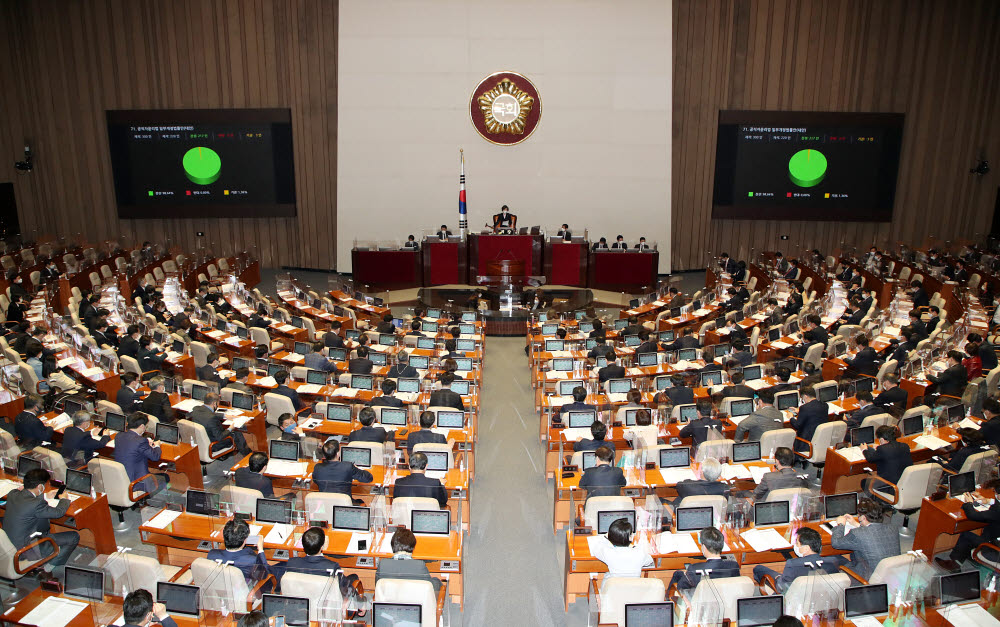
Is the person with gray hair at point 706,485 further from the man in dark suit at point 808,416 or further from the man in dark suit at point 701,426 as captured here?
the man in dark suit at point 808,416

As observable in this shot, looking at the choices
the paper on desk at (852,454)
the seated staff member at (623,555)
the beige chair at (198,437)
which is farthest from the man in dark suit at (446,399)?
the paper on desk at (852,454)

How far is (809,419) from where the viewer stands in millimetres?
9180

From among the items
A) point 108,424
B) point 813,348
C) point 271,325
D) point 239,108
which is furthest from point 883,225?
point 108,424

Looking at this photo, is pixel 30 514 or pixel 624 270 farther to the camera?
pixel 624 270

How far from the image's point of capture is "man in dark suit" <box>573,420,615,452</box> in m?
8.16

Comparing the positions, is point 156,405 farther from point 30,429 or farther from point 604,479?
point 604,479

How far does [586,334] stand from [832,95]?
13.0 metres

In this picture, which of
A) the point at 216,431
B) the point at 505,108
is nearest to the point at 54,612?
the point at 216,431

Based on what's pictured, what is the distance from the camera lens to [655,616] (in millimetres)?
5402

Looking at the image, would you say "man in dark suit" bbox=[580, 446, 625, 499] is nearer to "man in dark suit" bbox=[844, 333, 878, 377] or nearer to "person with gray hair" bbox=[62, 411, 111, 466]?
"person with gray hair" bbox=[62, 411, 111, 466]

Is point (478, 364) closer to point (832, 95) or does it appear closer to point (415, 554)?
point (415, 554)

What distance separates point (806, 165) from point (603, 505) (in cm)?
1810

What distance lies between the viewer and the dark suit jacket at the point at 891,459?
8.03 m

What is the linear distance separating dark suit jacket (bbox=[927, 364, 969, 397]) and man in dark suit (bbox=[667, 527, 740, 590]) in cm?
611
